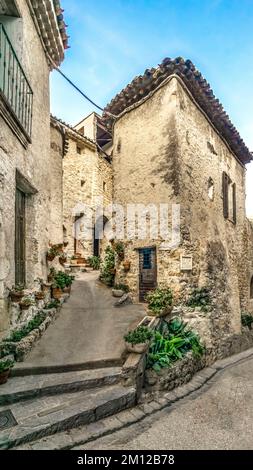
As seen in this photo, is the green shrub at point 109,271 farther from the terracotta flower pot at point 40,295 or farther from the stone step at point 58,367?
the stone step at point 58,367

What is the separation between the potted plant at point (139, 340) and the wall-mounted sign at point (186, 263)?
251 centimetres

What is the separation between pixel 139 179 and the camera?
28.9ft

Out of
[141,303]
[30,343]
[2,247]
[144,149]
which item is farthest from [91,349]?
[144,149]

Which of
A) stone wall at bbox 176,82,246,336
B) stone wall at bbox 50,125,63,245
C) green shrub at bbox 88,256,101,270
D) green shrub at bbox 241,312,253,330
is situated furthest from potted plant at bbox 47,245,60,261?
green shrub at bbox 241,312,253,330

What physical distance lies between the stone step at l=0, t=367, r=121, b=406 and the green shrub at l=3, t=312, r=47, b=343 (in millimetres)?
818

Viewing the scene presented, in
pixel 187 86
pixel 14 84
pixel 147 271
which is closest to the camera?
pixel 14 84

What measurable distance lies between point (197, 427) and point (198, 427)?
1cm

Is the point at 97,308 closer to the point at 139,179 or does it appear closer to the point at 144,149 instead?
the point at 139,179

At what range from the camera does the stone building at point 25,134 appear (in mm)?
4930

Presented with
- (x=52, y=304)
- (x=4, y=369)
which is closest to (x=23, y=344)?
(x=4, y=369)

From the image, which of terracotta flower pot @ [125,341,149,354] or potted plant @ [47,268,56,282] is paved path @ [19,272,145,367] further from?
potted plant @ [47,268,56,282]

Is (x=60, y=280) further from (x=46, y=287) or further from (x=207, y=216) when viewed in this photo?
(x=207, y=216)

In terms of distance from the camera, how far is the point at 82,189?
16.9 metres

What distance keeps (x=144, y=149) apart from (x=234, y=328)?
733cm
